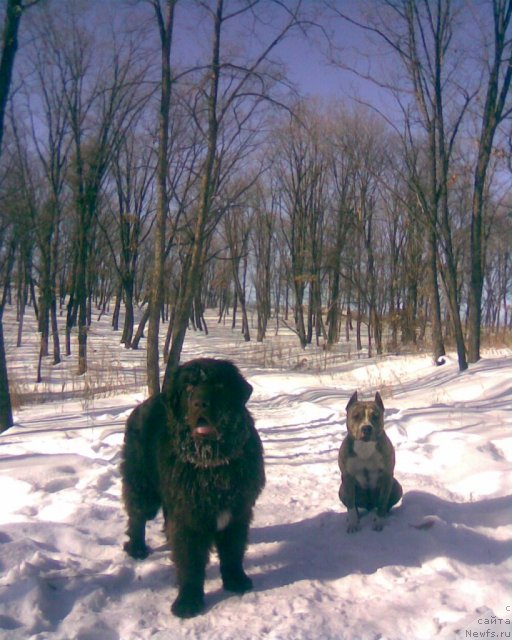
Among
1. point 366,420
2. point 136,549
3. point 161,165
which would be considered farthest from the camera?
point 161,165

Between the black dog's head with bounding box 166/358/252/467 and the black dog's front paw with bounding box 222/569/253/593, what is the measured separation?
2.25 feet

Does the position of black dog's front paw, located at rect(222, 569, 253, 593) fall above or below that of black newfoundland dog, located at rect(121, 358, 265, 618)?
below

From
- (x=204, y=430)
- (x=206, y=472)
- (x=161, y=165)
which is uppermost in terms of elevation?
(x=161, y=165)

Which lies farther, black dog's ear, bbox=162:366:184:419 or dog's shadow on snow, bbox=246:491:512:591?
dog's shadow on snow, bbox=246:491:512:591

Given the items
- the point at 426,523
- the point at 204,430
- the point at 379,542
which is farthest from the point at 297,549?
the point at 204,430

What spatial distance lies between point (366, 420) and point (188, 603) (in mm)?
1728

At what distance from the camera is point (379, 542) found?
3.75m

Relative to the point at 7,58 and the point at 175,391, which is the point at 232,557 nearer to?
the point at 175,391

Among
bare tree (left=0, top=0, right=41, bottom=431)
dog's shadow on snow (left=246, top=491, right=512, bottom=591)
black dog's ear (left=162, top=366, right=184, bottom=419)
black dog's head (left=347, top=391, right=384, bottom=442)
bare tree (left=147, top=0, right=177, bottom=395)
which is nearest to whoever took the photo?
black dog's ear (left=162, top=366, right=184, bottom=419)

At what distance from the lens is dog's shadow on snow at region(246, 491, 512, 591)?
11.3 ft

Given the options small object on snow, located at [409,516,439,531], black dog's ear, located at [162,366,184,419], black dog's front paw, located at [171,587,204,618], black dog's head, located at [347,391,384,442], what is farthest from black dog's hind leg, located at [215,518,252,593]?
small object on snow, located at [409,516,439,531]

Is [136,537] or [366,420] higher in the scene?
[366,420]

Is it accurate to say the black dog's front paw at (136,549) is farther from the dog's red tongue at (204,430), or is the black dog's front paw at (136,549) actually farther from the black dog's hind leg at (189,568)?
the dog's red tongue at (204,430)

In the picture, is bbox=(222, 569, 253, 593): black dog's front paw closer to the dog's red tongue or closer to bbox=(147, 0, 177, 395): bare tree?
→ the dog's red tongue
